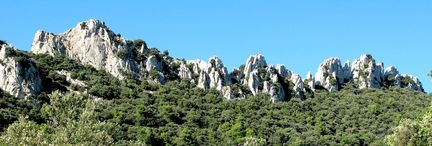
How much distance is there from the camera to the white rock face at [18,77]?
109 m

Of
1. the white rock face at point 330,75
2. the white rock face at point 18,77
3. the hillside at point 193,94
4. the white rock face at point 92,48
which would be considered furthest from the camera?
the white rock face at point 330,75

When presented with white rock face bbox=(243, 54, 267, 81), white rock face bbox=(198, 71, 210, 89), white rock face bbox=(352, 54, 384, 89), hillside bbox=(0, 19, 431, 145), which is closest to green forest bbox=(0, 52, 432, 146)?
hillside bbox=(0, 19, 431, 145)

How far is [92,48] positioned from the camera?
142m

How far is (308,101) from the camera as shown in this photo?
506 feet

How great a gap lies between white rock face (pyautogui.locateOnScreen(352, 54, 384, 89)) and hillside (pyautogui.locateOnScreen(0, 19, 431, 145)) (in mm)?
499

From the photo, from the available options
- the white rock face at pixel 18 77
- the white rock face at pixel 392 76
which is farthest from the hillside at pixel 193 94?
the white rock face at pixel 392 76

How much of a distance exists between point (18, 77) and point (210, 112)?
38.8 metres

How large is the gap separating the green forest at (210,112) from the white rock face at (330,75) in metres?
5.73

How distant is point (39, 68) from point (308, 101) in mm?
63679

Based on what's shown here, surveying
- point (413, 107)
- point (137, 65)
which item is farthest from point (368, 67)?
point (137, 65)

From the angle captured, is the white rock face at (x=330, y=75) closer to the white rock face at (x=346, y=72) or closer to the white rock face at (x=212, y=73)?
the white rock face at (x=346, y=72)

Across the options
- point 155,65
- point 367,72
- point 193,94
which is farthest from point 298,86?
point 155,65

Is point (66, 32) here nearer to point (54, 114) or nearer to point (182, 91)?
point (182, 91)

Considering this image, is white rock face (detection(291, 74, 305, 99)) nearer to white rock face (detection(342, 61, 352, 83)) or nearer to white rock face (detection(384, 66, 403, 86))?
white rock face (detection(342, 61, 352, 83))
